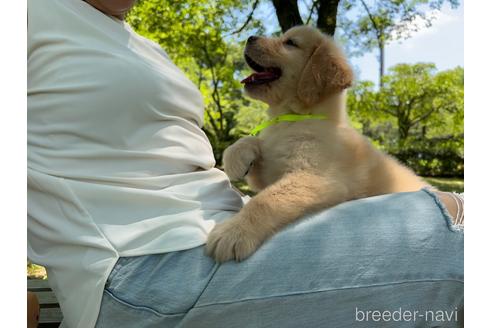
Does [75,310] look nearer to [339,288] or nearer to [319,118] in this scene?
[339,288]

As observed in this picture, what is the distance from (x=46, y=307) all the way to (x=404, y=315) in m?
1.76

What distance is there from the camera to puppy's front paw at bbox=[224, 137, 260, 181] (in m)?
2.17

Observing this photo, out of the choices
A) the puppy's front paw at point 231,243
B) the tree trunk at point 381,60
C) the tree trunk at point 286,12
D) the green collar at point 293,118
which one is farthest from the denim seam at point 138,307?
the tree trunk at point 381,60

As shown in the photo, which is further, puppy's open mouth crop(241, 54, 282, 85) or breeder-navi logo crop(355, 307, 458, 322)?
puppy's open mouth crop(241, 54, 282, 85)

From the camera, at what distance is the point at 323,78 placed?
2287 millimetres

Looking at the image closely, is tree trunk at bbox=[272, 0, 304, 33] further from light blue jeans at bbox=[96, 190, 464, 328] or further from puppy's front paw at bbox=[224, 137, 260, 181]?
light blue jeans at bbox=[96, 190, 464, 328]

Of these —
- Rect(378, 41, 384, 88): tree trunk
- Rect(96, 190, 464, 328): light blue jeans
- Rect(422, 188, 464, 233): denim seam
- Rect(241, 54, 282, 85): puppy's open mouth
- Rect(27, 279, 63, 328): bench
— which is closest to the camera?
Rect(96, 190, 464, 328): light blue jeans

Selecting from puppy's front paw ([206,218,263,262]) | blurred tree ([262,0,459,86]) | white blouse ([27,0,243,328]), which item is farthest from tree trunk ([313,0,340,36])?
puppy's front paw ([206,218,263,262])

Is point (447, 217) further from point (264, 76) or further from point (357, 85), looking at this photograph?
point (357, 85)

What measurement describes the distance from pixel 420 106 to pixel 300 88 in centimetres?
1609

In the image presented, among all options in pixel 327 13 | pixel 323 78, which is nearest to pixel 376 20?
pixel 327 13

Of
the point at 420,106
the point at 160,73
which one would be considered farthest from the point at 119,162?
the point at 420,106

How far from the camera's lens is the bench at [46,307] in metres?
2.16

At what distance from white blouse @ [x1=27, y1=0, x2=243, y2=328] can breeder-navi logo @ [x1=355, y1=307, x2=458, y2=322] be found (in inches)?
21.7
